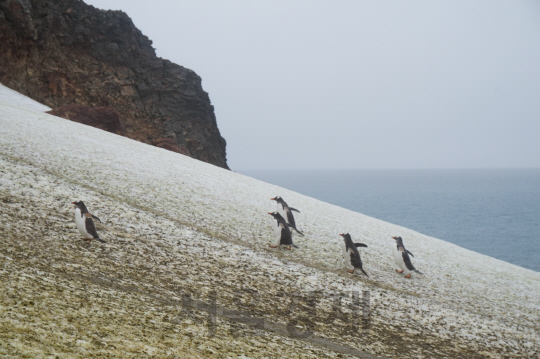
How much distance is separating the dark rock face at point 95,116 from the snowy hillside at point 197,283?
50.2 ft

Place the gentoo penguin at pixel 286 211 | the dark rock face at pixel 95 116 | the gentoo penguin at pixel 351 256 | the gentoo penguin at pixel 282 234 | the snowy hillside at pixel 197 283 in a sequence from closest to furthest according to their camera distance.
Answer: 1. the snowy hillside at pixel 197 283
2. the gentoo penguin at pixel 351 256
3. the gentoo penguin at pixel 282 234
4. the gentoo penguin at pixel 286 211
5. the dark rock face at pixel 95 116

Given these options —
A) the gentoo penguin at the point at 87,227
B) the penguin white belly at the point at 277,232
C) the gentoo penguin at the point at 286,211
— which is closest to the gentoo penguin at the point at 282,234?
the penguin white belly at the point at 277,232

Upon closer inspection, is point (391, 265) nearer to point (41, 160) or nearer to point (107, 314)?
point (107, 314)

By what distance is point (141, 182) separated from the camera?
19906 mm

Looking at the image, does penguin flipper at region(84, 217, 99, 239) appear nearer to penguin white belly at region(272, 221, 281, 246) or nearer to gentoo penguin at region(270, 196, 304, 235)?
penguin white belly at region(272, 221, 281, 246)

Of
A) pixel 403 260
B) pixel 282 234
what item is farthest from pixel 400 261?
pixel 282 234

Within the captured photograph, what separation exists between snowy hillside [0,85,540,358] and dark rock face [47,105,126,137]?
50.2 feet

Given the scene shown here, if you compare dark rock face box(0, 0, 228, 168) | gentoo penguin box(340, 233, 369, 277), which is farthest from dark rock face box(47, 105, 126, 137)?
gentoo penguin box(340, 233, 369, 277)

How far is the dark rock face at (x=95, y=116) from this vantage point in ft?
121

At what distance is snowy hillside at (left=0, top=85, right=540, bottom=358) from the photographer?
285 inches

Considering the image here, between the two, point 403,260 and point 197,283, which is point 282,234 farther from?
point 197,283

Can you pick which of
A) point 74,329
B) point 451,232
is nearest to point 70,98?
point 74,329

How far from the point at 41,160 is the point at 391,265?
1701 centimetres

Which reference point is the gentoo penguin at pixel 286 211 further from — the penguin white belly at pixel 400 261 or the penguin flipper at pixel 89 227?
the penguin flipper at pixel 89 227
